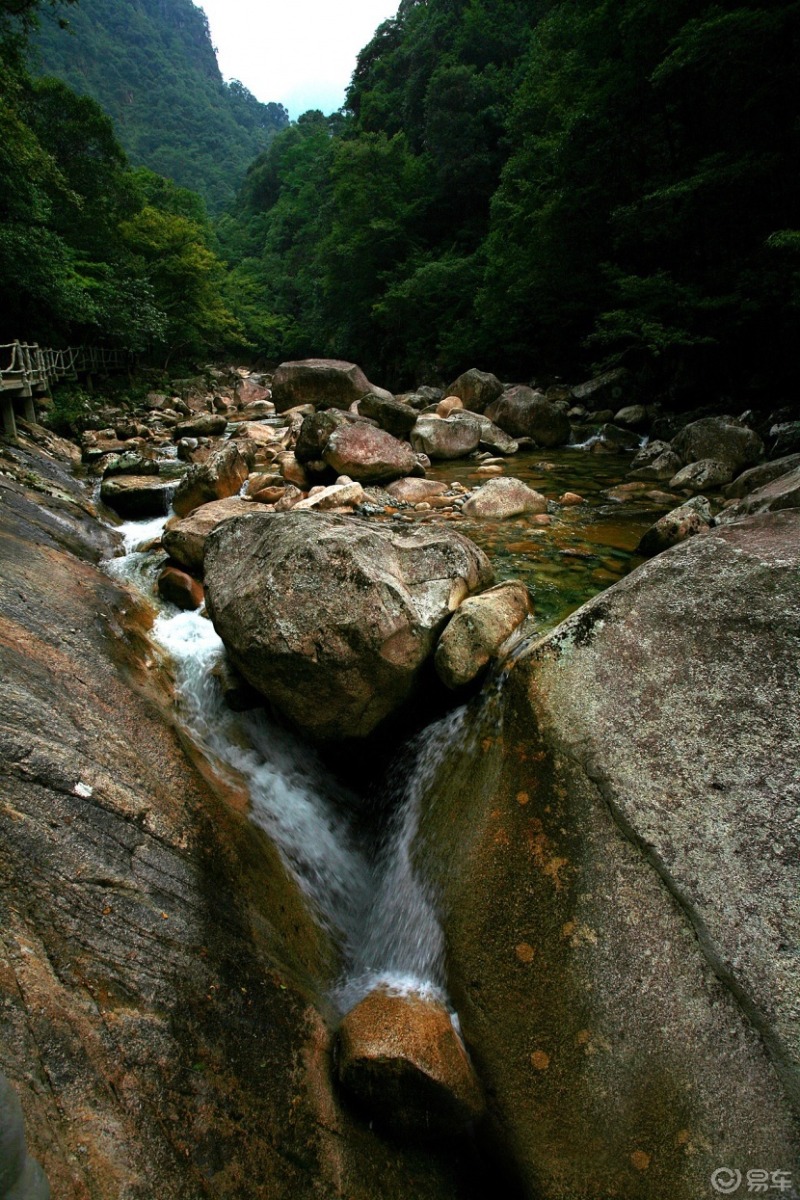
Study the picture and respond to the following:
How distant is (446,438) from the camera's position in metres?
11.7

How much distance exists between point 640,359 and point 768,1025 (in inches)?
720

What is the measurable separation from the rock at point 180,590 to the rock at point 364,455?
4099mm

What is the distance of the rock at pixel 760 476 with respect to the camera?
7129mm

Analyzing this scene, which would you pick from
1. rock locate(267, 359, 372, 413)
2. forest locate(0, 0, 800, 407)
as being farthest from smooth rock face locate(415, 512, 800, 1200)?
rock locate(267, 359, 372, 413)

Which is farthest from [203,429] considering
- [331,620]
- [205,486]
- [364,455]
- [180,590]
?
[331,620]

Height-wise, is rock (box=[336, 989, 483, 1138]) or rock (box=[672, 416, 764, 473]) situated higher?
rock (box=[672, 416, 764, 473])

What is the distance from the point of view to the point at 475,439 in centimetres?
1206

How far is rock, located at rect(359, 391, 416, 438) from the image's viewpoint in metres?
12.8

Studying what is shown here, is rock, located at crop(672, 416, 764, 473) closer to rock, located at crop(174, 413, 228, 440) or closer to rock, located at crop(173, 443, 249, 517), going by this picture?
rock, located at crop(173, 443, 249, 517)

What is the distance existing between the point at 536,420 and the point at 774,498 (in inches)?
368

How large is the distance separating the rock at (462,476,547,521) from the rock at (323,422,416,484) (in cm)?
193

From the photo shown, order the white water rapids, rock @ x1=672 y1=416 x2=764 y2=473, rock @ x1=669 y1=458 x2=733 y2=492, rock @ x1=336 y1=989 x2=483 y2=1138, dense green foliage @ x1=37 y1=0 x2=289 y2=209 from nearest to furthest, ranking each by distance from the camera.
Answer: rock @ x1=336 y1=989 x2=483 y2=1138, the white water rapids, rock @ x1=669 y1=458 x2=733 y2=492, rock @ x1=672 y1=416 x2=764 y2=473, dense green foliage @ x1=37 y1=0 x2=289 y2=209

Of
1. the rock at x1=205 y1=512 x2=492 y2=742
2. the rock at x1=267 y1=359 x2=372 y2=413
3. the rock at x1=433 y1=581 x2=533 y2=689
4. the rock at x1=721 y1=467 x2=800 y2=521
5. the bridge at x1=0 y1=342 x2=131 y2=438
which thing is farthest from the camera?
the rock at x1=267 y1=359 x2=372 y2=413

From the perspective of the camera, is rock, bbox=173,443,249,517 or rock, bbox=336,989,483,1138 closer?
rock, bbox=336,989,483,1138
